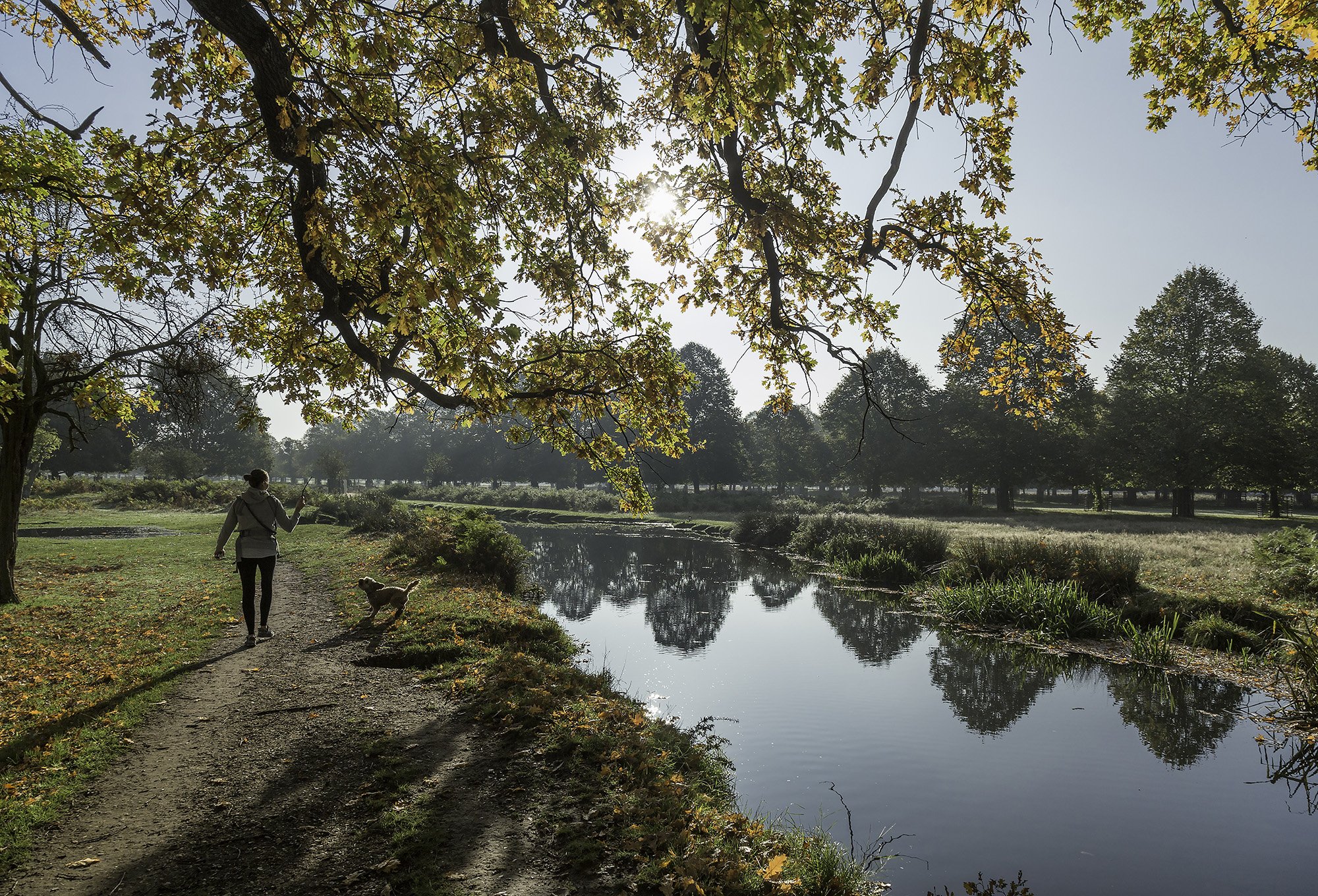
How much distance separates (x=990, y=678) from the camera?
1037 centimetres

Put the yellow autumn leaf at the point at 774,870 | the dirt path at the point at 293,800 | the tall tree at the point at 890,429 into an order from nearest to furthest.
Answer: the dirt path at the point at 293,800 < the yellow autumn leaf at the point at 774,870 < the tall tree at the point at 890,429

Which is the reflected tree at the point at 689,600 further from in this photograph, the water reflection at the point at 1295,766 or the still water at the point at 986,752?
the water reflection at the point at 1295,766

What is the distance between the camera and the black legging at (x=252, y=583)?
8289 millimetres

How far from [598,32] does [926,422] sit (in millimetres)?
45520

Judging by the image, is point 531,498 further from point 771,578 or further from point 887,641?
point 887,641

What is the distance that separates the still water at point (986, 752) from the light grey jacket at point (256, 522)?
5255 mm

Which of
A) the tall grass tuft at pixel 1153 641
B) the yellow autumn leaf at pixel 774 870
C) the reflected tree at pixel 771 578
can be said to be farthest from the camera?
the reflected tree at pixel 771 578

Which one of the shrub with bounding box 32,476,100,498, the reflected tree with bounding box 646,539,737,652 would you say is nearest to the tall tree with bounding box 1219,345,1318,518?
the reflected tree with bounding box 646,539,737,652

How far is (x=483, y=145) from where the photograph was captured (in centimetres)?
595

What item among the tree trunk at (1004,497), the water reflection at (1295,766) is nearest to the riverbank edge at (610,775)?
the water reflection at (1295,766)

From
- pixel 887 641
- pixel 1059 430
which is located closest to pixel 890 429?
pixel 1059 430

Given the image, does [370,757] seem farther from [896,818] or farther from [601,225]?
[601,225]

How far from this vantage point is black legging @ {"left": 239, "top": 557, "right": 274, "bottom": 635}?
8289mm

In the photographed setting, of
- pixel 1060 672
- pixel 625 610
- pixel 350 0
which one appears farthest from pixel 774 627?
pixel 350 0
